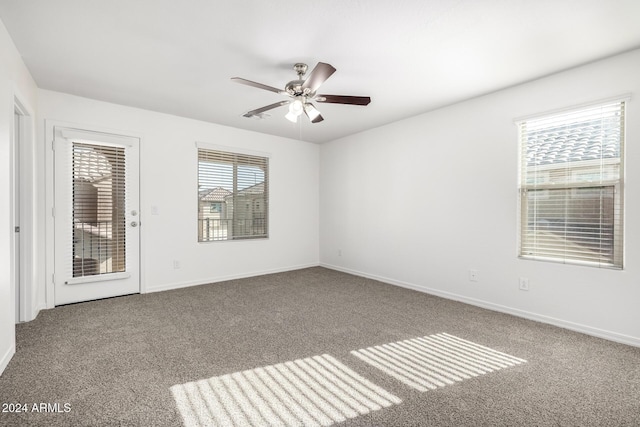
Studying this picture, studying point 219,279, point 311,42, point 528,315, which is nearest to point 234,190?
point 219,279

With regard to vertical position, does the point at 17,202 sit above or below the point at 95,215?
above

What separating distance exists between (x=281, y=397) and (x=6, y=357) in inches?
77.9

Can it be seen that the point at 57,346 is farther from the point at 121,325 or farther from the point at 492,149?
the point at 492,149

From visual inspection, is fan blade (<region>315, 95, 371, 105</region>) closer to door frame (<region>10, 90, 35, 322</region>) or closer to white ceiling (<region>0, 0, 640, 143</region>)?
white ceiling (<region>0, 0, 640, 143</region>)

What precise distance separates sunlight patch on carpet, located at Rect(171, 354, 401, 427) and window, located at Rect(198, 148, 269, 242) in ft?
9.80

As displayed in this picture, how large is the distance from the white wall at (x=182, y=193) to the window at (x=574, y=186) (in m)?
3.58

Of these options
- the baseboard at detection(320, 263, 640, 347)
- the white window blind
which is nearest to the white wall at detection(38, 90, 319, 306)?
the white window blind

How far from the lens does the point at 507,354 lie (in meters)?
2.37

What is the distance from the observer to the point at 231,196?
4.93 m

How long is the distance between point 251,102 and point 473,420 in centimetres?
361

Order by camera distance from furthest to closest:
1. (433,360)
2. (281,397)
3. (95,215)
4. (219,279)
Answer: (219,279), (95,215), (433,360), (281,397)

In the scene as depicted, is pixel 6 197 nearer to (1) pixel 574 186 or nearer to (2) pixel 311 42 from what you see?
(2) pixel 311 42

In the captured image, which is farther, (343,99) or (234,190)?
(234,190)

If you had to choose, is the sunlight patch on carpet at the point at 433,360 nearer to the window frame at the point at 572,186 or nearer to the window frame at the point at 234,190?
the window frame at the point at 572,186
